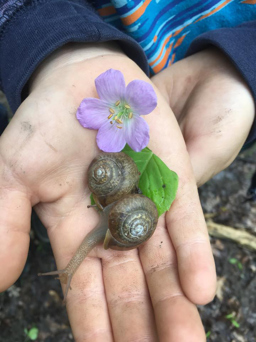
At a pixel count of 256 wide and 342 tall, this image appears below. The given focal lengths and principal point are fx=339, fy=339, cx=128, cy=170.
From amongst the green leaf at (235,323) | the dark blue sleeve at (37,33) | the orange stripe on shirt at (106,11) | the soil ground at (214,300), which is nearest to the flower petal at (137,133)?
the dark blue sleeve at (37,33)

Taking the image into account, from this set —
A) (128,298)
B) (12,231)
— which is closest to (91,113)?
(12,231)

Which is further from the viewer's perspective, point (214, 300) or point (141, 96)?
point (214, 300)

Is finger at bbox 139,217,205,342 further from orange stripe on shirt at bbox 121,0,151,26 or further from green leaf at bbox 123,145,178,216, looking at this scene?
orange stripe on shirt at bbox 121,0,151,26

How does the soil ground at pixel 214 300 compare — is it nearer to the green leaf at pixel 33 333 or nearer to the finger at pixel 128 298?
the green leaf at pixel 33 333

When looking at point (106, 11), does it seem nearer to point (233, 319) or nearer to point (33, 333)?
point (33, 333)

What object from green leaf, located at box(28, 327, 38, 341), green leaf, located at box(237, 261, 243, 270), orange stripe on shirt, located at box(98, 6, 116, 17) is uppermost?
orange stripe on shirt, located at box(98, 6, 116, 17)

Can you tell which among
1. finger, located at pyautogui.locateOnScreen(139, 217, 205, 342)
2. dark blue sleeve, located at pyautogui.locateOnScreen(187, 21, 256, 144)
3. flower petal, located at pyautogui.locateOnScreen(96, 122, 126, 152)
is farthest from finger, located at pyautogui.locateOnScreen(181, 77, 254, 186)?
finger, located at pyautogui.locateOnScreen(139, 217, 205, 342)

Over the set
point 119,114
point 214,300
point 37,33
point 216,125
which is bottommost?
point 214,300
